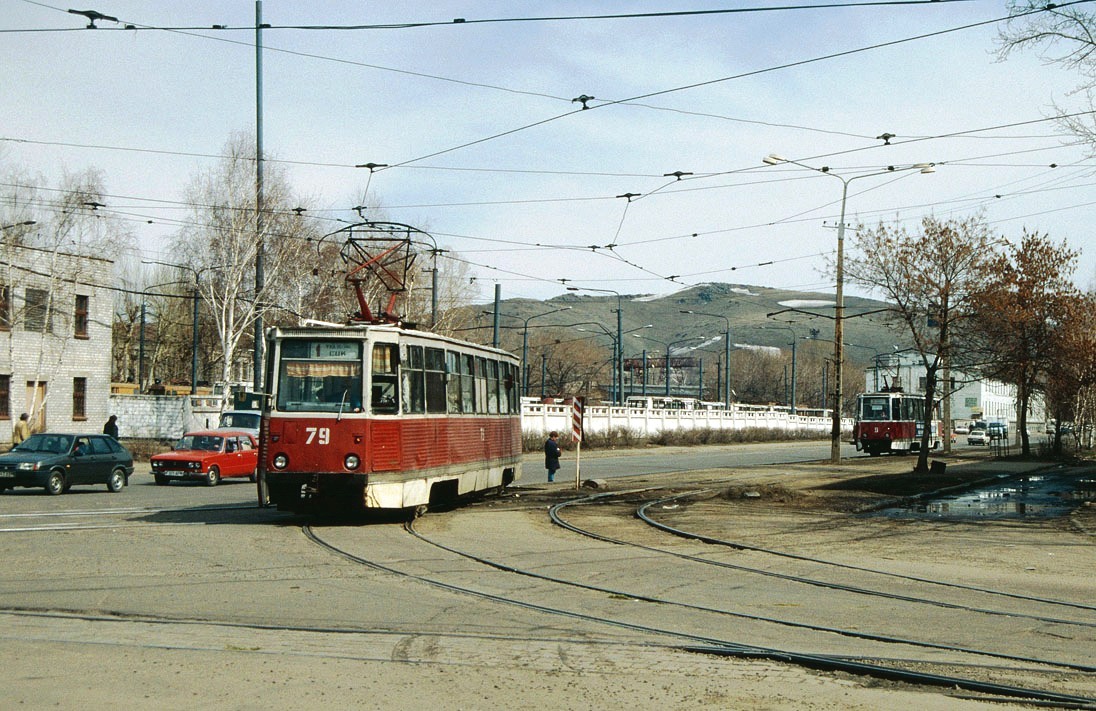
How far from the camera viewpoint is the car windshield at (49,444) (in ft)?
79.8

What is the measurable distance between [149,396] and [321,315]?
11.7 meters

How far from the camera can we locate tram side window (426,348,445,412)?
1819 cm

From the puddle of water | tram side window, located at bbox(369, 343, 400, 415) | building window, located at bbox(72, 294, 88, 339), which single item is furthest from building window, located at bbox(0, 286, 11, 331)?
the puddle of water

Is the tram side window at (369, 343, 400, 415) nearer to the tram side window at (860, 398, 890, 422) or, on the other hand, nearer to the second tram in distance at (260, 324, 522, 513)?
the second tram in distance at (260, 324, 522, 513)

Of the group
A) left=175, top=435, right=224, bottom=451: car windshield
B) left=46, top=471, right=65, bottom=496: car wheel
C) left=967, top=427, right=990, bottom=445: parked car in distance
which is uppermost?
left=175, top=435, right=224, bottom=451: car windshield

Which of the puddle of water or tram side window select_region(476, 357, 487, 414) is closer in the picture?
tram side window select_region(476, 357, 487, 414)

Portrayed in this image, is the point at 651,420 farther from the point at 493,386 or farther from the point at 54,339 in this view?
the point at 493,386

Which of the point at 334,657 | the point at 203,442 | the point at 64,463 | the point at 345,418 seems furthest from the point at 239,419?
the point at 334,657

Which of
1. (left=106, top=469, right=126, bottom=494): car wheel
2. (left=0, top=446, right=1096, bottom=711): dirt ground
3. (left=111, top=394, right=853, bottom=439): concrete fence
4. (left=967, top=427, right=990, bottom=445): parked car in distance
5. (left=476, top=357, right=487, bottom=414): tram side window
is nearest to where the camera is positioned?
(left=0, top=446, right=1096, bottom=711): dirt ground

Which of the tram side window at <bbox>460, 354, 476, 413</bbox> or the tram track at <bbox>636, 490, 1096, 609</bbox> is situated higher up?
the tram side window at <bbox>460, 354, 476, 413</bbox>

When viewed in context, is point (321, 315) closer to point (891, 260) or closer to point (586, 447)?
point (586, 447)

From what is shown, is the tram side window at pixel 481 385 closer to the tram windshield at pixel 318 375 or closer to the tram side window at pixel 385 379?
the tram side window at pixel 385 379

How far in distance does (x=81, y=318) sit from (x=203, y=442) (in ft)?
64.9

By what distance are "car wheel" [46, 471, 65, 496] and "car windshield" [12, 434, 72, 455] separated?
0.59 meters
